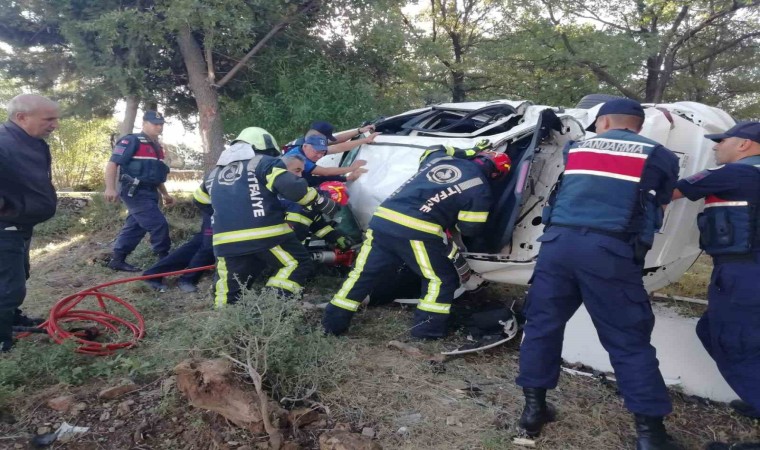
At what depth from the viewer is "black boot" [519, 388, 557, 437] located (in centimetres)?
270

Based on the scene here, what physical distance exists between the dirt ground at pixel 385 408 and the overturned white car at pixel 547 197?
0.23 meters

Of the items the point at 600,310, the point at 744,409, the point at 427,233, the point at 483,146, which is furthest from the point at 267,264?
the point at 744,409

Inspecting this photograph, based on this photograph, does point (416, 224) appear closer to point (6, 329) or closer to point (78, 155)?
point (6, 329)

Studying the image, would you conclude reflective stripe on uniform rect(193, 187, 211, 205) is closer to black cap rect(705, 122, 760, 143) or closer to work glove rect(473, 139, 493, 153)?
work glove rect(473, 139, 493, 153)

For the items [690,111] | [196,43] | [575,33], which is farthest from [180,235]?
[575,33]

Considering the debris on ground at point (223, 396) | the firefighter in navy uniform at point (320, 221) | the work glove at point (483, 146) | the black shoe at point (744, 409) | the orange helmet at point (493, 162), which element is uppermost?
the work glove at point (483, 146)

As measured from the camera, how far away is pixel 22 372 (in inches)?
125

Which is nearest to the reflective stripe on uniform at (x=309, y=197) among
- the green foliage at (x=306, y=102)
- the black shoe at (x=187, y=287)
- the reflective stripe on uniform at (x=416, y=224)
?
the reflective stripe on uniform at (x=416, y=224)

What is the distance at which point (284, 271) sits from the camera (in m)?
4.07

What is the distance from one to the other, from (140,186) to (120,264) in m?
0.90

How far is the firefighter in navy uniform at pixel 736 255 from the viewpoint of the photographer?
9.27 feet

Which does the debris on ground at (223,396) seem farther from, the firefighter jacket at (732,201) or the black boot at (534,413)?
the firefighter jacket at (732,201)

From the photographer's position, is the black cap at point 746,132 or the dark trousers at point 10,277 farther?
the dark trousers at point 10,277

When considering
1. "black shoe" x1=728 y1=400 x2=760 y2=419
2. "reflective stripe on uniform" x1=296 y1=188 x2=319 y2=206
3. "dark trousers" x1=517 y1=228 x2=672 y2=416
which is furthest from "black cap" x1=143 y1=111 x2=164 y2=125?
"black shoe" x1=728 y1=400 x2=760 y2=419
